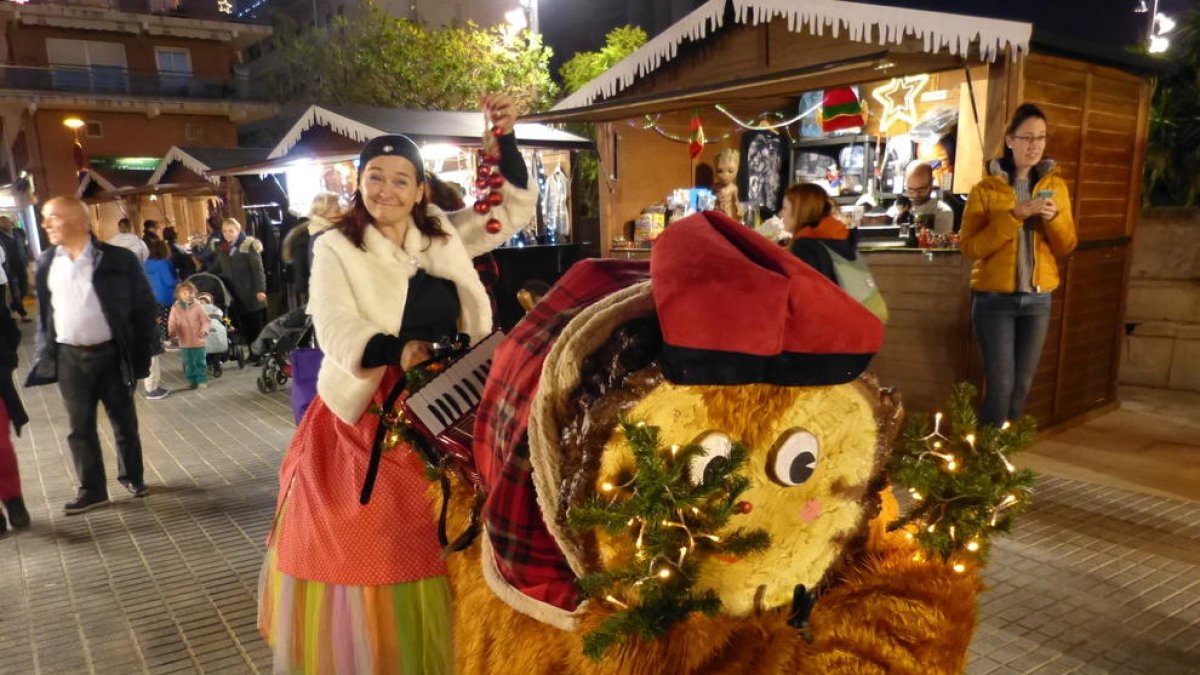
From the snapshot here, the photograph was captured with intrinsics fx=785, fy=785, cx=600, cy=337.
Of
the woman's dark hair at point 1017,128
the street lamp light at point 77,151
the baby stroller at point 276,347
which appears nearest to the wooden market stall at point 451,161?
the baby stroller at point 276,347

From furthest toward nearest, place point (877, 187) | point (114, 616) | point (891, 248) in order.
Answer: point (877, 187) → point (891, 248) → point (114, 616)

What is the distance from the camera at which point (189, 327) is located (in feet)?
24.3

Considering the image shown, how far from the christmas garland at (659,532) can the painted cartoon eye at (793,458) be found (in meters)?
0.07

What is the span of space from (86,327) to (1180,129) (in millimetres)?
8035

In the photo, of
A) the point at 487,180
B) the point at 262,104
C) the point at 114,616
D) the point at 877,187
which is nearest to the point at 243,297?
the point at 114,616

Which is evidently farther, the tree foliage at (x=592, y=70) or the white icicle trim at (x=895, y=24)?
the tree foliage at (x=592, y=70)

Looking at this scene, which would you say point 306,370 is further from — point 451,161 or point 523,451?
point 451,161

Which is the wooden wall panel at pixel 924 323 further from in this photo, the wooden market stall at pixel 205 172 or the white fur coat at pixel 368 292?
the wooden market stall at pixel 205 172

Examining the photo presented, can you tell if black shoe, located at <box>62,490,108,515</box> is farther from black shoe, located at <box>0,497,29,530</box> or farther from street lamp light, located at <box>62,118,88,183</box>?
street lamp light, located at <box>62,118,88,183</box>

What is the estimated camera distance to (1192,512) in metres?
4.11

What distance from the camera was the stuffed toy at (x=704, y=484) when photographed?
1146 millimetres

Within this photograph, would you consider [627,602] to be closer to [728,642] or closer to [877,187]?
[728,642]

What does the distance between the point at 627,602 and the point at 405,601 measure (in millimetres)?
1134

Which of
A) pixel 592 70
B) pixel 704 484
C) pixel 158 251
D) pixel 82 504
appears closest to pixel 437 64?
pixel 592 70
